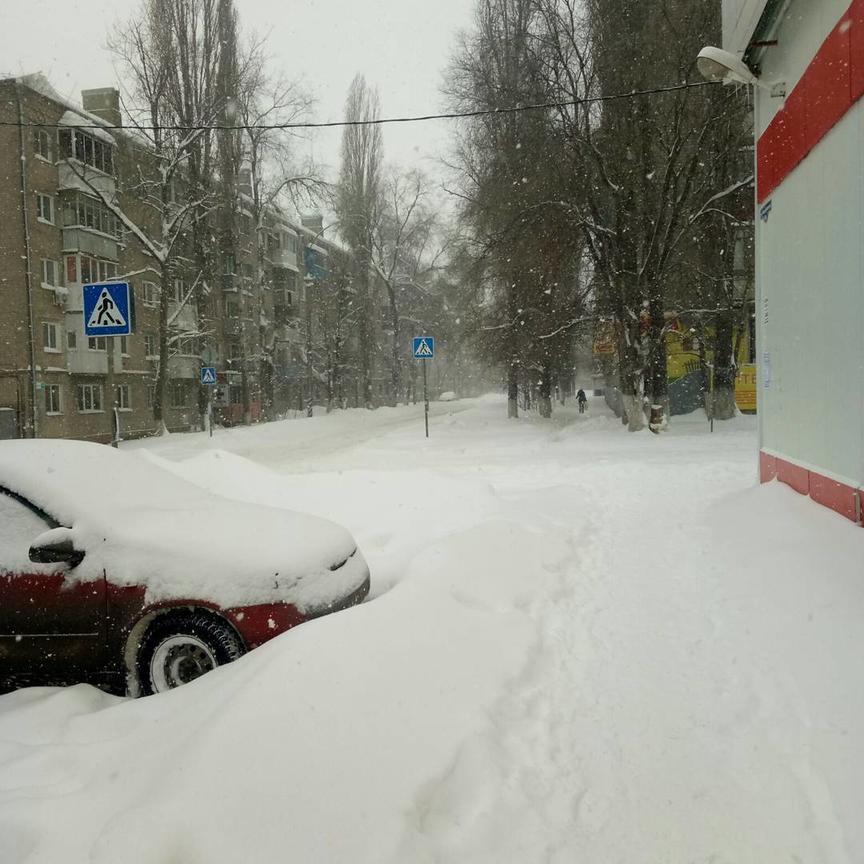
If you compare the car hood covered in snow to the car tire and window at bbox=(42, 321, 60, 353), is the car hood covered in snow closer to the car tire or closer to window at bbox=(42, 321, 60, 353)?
the car tire

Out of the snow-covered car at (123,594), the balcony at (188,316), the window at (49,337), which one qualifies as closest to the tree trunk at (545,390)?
the balcony at (188,316)

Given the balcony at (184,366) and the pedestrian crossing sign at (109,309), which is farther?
the balcony at (184,366)

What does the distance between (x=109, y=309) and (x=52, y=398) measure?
24.4 m

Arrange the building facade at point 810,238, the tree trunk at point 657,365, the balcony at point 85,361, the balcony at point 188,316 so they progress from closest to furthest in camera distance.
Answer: the building facade at point 810,238 < the tree trunk at point 657,365 < the balcony at point 85,361 < the balcony at point 188,316

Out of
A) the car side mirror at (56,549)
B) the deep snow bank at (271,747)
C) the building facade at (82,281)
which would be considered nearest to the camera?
the deep snow bank at (271,747)

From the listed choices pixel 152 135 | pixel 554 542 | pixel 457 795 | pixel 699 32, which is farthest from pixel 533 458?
pixel 152 135

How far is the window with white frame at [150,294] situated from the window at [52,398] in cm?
815

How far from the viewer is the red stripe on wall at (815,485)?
602cm

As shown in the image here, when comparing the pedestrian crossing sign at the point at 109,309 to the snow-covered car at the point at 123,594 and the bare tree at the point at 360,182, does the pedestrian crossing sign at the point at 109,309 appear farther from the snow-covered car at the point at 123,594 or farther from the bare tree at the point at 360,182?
the bare tree at the point at 360,182

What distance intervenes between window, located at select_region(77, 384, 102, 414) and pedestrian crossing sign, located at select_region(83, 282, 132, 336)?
2550 centimetres

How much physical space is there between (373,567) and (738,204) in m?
18.1

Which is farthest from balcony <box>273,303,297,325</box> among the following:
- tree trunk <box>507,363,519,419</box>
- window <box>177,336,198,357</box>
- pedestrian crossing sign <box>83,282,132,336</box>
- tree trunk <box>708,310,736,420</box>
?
pedestrian crossing sign <box>83,282,132,336</box>

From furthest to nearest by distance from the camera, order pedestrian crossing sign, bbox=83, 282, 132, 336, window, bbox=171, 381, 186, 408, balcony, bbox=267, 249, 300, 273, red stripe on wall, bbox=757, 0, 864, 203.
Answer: balcony, bbox=267, 249, 300, 273
window, bbox=171, 381, 186, 408
pedestrian crossing sign, bbox=83, 282, 132, 336
red stripe on wall, bbox=757, 0, 864, 203

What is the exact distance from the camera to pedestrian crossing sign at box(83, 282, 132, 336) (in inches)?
369
